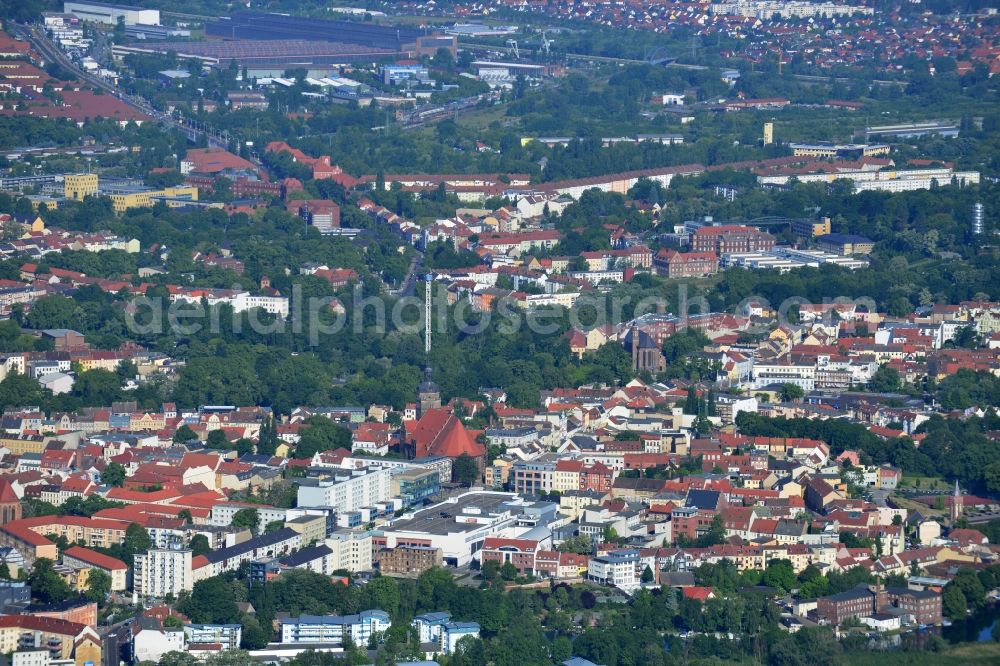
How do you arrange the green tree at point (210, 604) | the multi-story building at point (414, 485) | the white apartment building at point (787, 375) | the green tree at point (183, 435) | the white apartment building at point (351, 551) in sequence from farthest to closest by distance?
the white apartment building at point (787, 375) < the green tree at point (183, 435) < the multi-story building at point (414, 485) < the white apartment building at point (351, 551) < the green tree at point (210, 604)

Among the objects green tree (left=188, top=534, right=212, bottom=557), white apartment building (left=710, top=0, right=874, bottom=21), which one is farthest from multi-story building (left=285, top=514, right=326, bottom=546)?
white apartment building (left=710, top=0, right=874, bottom=21)

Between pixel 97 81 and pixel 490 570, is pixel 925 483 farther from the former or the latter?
pixel 97 81

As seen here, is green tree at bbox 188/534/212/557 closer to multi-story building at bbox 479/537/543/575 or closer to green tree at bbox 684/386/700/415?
multi-story building at bbox 479/537/543/575

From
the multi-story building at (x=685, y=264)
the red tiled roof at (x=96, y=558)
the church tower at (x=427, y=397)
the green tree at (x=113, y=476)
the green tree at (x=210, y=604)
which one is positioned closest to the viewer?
the green tree at (x=210, y=604)

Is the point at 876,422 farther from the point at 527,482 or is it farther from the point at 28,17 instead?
the point at 28,17

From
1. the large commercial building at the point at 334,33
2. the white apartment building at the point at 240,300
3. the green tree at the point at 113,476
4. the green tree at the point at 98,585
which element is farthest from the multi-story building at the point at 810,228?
the large commercial building at the point at 334,33

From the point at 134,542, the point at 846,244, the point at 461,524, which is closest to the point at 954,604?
the point at 461,524

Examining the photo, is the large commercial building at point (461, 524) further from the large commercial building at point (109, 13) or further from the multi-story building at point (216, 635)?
the large commercial building at point (109, 13)
